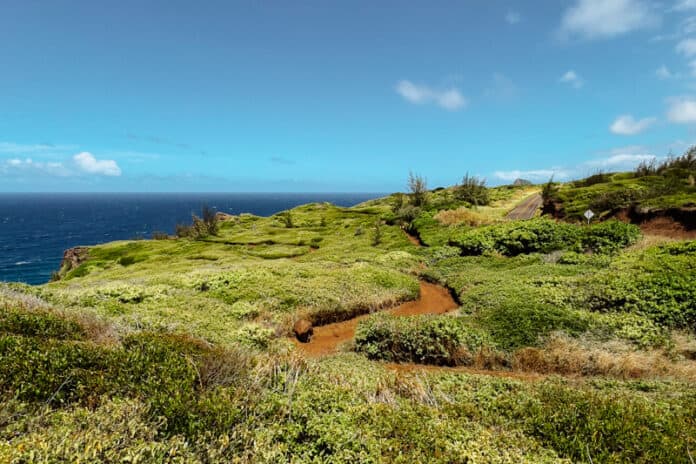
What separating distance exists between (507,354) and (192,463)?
1014 cm

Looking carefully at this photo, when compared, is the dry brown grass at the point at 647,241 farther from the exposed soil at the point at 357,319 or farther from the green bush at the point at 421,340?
the green bush at the point at 421,340

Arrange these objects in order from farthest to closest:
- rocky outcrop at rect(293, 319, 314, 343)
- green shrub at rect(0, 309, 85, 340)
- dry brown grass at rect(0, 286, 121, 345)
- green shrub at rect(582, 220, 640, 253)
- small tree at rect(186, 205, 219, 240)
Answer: small tree at rect(186, 205, 219, 240)
green shrub at rect(582, 220, 640, 253)
rocky outcrop at rect(293, 319, 314, 343)
dry brown grass at rect(0, 286, 121, 345)
green shrub at rect(0, 309, 85, 340)

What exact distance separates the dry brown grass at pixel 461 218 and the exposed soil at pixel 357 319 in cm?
1790

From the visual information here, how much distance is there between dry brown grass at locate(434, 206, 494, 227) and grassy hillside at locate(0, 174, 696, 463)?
54.3 ft

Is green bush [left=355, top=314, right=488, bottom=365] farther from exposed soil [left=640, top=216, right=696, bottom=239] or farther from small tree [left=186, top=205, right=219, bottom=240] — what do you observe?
small tree [left=186, top=205, right=219, bottom=240]

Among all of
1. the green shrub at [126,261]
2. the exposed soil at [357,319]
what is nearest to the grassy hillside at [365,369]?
the exposed soil at [357,319]

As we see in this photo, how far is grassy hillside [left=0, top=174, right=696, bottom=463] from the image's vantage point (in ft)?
17.8

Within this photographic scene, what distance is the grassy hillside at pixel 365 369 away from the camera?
17.8ft

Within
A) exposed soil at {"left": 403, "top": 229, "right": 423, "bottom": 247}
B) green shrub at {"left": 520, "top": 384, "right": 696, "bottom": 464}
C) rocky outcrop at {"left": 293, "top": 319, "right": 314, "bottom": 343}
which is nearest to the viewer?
green shrub at {"left": 520, "top": 384, "right": 696, "bottom": 464}

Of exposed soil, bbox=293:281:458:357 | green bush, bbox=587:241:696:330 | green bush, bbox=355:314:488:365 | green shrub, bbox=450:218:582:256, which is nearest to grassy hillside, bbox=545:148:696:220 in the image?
green shrub, bbox=450:218:582:256

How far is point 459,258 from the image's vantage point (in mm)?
25688

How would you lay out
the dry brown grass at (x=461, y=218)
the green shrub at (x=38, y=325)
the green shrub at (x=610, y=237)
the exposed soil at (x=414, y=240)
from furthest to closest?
the dry brown grass at (x=461, y=218) < the exposed soil at (x=414, y=240) < the green shrub at (x=610, y=237) < the green shrub at (x=38, y=325)

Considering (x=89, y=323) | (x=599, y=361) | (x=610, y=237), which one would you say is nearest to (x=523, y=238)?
(x=610, y=237)

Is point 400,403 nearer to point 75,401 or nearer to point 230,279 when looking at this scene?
point 75,401
